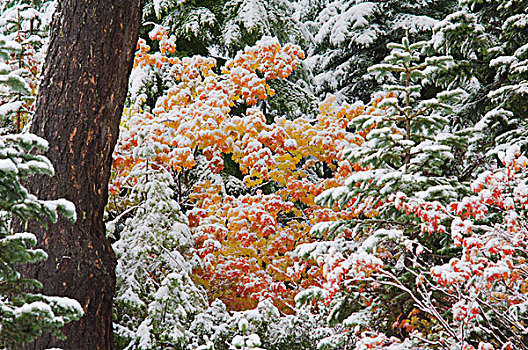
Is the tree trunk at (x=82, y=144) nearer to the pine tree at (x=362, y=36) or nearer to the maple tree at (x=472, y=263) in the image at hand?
the maple tree at (x=472, y=263)

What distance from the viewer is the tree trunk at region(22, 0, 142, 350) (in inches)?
111

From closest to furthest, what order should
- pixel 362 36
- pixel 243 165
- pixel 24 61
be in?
pixel 24 61, pixel 243 165, pixel 362 36

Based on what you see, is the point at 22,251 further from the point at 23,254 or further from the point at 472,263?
the point at 472,263

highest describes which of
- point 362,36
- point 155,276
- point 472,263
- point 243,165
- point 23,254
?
point 362,36

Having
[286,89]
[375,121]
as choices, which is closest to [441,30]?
[375,121]

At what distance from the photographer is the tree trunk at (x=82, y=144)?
9.21 ft

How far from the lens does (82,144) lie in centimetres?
296

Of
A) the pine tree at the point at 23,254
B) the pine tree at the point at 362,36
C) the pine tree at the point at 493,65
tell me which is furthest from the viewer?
the pine tree at the point at 362,36

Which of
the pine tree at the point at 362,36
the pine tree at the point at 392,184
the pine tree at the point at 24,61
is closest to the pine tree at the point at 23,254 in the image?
the pine tree at the point at 392,184

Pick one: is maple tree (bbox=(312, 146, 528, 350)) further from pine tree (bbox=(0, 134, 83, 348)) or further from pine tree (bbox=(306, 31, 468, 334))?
pine tree (bbox=(0, 134, 83, 348))

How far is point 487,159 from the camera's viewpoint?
15.4 feet

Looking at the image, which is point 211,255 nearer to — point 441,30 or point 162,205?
point 162,205

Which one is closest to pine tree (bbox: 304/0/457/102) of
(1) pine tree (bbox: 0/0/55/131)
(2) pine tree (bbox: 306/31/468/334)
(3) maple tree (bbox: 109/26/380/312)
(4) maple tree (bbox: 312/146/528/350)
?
(3) maple tree (bbox: 109/26/380/312)

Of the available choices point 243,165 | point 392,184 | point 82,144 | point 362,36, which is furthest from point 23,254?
point 362,36
